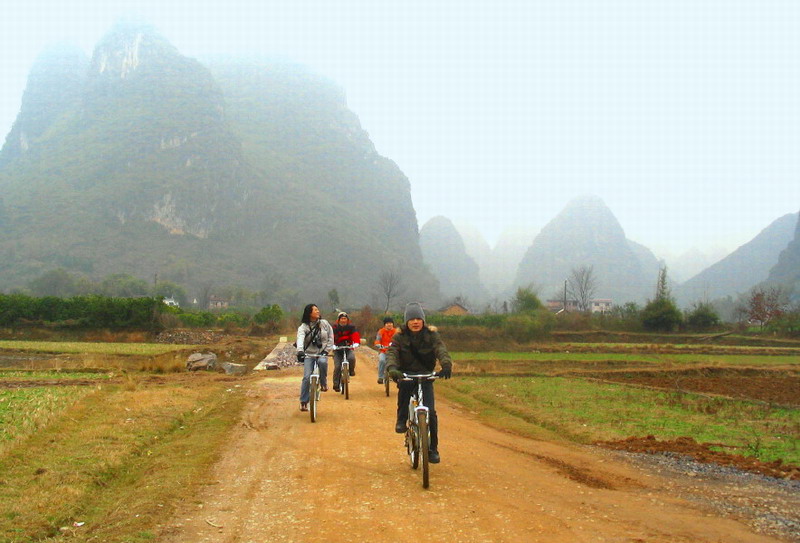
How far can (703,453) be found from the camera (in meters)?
11.1

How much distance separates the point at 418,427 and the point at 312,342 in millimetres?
5551

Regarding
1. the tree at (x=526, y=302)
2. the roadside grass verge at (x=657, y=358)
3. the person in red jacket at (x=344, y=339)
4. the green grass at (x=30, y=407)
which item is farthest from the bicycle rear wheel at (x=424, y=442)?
the tree at (x=526, y=302)

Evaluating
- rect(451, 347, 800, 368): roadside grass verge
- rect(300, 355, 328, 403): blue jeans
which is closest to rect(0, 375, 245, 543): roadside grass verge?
rect(300, 355, 328, 403): blue jeans

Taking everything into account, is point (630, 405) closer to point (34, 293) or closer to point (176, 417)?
point (176, 417)

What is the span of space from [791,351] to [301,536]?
189ft

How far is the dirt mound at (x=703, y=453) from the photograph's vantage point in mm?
9656

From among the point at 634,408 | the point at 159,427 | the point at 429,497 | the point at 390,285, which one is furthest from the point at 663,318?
the point at 390,285

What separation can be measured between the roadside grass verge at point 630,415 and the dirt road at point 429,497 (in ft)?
8.75

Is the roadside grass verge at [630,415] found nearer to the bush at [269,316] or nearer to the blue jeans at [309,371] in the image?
the blue jeans at [309,371]

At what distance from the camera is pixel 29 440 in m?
10.3

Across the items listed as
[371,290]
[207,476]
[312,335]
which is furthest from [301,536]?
[371,290]

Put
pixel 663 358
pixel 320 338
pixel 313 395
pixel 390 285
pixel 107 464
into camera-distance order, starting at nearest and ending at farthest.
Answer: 1. pixel 107 464
2. pixel 313 395
3. pixel 320 338
4. pixel 663 358
5. pixel 390 285

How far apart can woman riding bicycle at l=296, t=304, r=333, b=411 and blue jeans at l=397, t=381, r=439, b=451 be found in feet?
14.7

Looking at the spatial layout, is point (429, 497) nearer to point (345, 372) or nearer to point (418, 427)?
point (418, 427)
